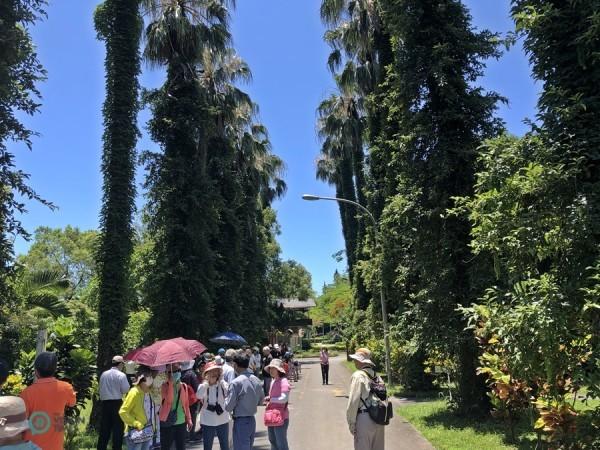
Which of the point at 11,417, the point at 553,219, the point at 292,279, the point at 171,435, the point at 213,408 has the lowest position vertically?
the point at 171,435

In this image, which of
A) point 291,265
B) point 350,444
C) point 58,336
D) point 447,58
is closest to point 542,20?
point 447,58

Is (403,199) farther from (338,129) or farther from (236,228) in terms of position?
(338,129)

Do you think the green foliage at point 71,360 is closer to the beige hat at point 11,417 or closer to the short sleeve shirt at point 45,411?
the short sleeve shirt at point 45,411

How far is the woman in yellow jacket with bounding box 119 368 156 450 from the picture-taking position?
20.6 feet

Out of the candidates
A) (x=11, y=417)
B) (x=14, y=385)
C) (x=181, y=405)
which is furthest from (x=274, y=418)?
(x=14, y=385)

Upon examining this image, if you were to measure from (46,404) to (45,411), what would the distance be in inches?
2.6

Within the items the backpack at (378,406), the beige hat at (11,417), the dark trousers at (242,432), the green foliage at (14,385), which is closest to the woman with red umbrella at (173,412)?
the dark trousers at (242,432)

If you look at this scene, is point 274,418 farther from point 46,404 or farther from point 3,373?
point 3,373

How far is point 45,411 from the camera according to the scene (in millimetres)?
5051

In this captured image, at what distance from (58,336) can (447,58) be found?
10628 mm

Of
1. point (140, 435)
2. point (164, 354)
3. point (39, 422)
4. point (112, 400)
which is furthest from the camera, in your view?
point (112, 400)

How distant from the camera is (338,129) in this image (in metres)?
32.7

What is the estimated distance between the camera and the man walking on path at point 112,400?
890 cm

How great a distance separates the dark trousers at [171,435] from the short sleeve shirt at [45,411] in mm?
2580
